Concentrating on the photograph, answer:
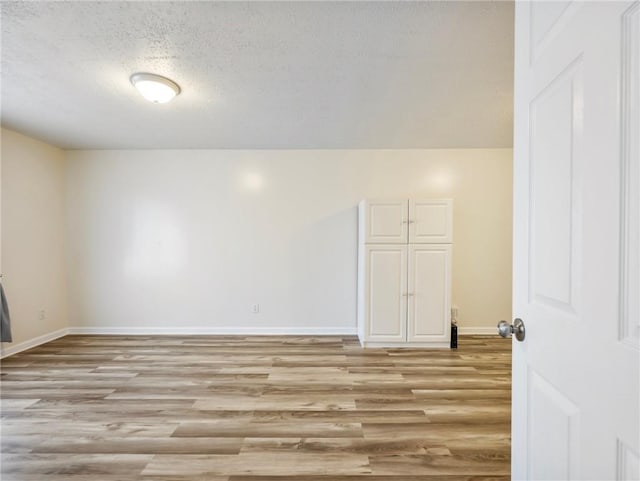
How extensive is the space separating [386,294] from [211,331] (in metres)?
2.43

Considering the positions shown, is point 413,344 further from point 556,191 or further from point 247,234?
point 556,191

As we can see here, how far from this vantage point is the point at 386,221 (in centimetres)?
351

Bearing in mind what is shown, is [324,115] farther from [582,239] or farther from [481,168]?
[582,239]

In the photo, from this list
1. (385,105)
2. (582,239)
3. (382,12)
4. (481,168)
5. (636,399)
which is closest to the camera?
(636,399)

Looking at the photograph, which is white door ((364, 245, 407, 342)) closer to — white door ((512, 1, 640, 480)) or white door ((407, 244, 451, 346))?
white door ((407, 244, 451, 346))

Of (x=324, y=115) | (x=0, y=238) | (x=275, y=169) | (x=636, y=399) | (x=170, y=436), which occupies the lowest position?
(x=170, y=436)

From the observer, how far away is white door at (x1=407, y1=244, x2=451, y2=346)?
3.50 meters

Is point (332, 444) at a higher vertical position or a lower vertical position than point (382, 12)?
lower

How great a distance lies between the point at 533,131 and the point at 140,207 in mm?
4462

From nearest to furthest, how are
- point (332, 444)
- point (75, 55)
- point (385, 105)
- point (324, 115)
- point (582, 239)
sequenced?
1. point (582, 239)
2. point (332, 444)
3. point (75, 55)
4. point (385, 105)
5. point (324, 115)

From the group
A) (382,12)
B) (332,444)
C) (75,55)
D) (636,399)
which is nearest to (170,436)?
(332,444)

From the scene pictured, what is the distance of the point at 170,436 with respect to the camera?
77.0 inches

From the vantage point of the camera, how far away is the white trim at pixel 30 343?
3273 millimetres

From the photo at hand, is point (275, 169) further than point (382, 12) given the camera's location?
Yes
